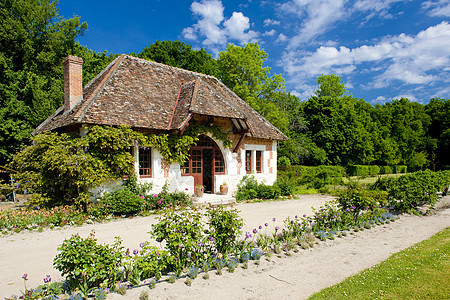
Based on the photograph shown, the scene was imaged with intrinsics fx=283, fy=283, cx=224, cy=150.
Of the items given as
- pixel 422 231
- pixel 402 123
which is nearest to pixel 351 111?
pixel 402 123

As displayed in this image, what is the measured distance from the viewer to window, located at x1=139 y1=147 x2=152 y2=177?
12.5 metres

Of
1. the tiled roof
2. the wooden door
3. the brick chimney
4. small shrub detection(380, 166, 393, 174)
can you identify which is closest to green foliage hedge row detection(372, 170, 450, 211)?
the tiled roof

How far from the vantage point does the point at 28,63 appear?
842 inches

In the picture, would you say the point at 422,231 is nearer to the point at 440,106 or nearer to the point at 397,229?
the point at 397,229

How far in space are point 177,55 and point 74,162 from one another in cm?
1914

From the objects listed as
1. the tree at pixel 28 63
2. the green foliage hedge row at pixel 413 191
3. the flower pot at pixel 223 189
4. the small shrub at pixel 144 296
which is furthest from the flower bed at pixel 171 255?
the tree at pixel 28 63

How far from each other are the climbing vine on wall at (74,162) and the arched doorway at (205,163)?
3.28 m

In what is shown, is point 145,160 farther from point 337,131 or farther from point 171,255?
point 337,131

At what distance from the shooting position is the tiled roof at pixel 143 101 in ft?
37.4

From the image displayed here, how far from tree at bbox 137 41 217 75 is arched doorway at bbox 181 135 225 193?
1307cm

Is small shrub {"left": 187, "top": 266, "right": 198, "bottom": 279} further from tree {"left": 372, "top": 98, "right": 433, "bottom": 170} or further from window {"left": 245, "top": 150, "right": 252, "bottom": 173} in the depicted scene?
tree {"left": 372, "top": 98, "right": 433, "bottom": 170}

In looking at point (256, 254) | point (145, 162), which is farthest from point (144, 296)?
point (145, 162)

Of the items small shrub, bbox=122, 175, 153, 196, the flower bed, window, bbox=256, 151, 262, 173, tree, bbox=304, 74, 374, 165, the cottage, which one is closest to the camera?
the flower bed

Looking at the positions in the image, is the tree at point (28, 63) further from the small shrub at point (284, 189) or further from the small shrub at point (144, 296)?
the small shrub at point (144, 296)
